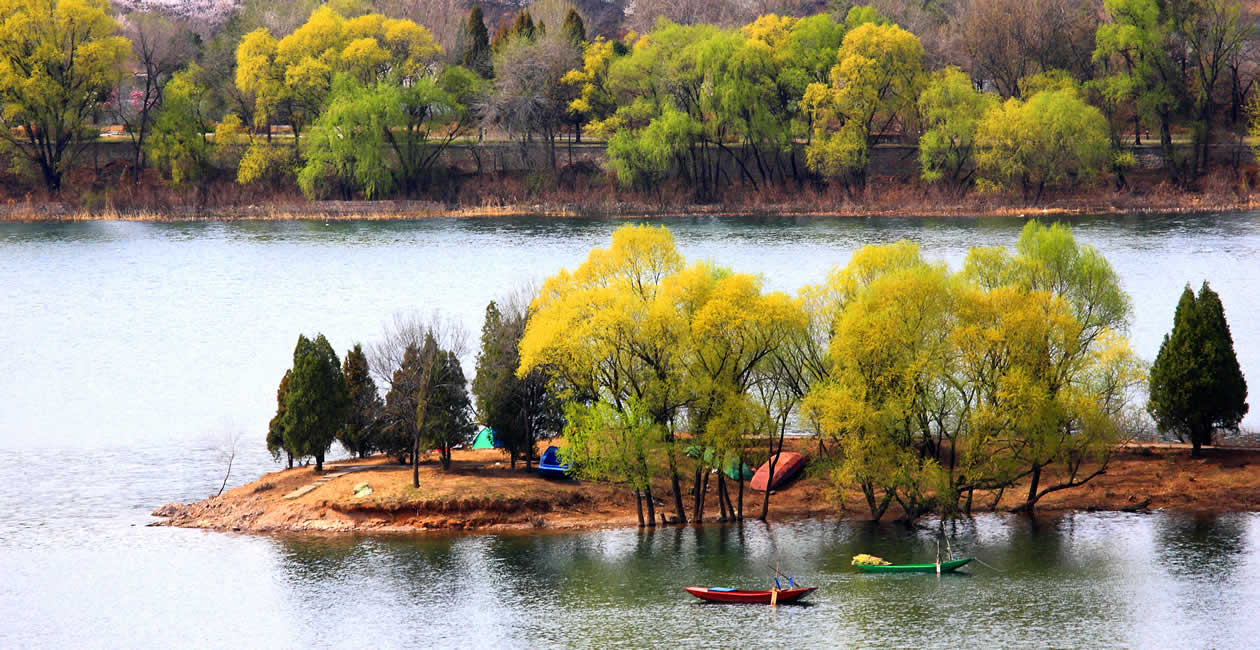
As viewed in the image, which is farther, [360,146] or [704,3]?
[704,3]

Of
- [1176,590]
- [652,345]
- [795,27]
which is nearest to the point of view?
[1176,590]

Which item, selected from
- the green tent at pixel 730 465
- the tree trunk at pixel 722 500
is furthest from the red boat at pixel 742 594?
the tree trunk at pixel 722 500

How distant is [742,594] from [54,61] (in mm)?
108677

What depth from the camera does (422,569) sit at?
46250 mm

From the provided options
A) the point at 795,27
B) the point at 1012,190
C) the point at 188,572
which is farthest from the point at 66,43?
the point at 188,572

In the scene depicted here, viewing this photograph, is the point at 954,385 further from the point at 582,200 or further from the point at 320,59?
the point at 320,59

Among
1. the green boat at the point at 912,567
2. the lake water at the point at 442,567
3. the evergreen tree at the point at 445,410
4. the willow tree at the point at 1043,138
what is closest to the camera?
the lake water at the point at 442,567

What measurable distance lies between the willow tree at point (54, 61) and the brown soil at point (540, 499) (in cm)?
8841

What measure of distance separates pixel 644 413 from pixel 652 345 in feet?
7.46

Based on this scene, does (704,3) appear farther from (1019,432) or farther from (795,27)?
(1019,432)

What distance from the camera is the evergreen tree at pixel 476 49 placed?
14688 centimetres

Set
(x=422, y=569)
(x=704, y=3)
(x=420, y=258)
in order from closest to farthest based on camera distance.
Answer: (x=422, y=569) < (x=420, y=258) < (x=704, y=3)

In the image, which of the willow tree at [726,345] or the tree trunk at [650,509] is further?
the tree trunk at [650,509]

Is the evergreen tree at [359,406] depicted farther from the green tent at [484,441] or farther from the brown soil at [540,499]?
the green tent at [484,441]
